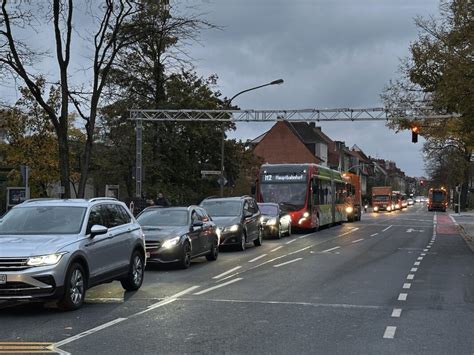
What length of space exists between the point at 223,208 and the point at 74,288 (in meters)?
11.8

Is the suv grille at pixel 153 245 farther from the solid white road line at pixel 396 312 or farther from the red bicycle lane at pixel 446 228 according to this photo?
the red bicycle lane at pixel 446 228

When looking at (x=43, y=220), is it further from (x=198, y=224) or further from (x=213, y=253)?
(x=213, y=253)

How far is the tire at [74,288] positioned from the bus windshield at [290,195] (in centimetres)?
2055

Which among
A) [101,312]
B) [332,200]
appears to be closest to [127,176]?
[332,200]

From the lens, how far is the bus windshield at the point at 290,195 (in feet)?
96.4

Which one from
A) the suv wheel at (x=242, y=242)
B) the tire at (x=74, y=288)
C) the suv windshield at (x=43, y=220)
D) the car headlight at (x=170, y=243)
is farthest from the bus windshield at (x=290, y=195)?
the tire at (x=74, y=288)

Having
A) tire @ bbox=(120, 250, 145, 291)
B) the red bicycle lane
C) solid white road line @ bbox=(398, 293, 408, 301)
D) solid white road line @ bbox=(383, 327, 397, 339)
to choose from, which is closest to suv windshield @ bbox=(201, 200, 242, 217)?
tire @ bbox=(120, 250, 145, 291)

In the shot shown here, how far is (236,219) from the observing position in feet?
64.3

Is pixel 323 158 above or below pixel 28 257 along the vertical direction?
above

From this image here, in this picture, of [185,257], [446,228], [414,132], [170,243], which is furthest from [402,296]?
[446,228]

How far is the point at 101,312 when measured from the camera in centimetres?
902

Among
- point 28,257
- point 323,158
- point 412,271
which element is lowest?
point 412,271

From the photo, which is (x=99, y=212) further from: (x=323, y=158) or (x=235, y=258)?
(x=323, y=158)

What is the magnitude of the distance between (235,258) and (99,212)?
7.53 metres
